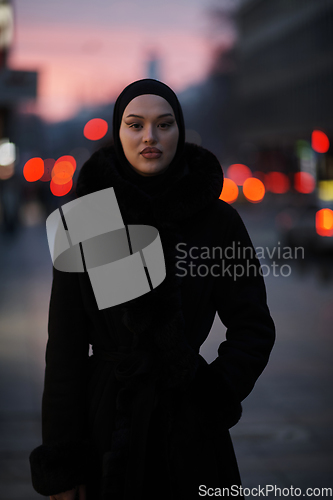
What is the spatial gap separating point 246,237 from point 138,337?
53cm

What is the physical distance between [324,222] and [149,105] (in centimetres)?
1399

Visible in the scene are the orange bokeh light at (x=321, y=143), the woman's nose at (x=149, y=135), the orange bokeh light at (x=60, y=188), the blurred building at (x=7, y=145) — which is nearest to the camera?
the woman's nose at (x=149, y=135)

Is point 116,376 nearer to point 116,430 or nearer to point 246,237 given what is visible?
point 116,430

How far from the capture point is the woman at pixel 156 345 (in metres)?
2.39

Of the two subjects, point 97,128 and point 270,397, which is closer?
point 270,397

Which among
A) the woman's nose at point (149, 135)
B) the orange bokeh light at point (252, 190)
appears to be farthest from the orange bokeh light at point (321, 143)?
the woman's nose at point (149, 135)

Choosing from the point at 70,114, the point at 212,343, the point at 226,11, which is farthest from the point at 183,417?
the point at 70,114

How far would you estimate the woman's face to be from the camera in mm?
2506

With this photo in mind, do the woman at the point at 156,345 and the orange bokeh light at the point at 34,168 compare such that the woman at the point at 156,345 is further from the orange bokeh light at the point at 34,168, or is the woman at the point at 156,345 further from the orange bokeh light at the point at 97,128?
the orange bokeh light at the point at 97,128

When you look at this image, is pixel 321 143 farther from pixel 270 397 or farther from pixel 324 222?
pixel 270 397

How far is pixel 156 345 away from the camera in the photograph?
7.91 feet

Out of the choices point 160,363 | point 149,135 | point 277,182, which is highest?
point 277,182

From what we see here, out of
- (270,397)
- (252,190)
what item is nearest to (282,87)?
(252,190)

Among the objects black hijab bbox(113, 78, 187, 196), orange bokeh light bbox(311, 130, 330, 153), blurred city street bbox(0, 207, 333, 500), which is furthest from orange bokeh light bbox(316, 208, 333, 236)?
black hijab bbox(113, 78, 187, 196)
